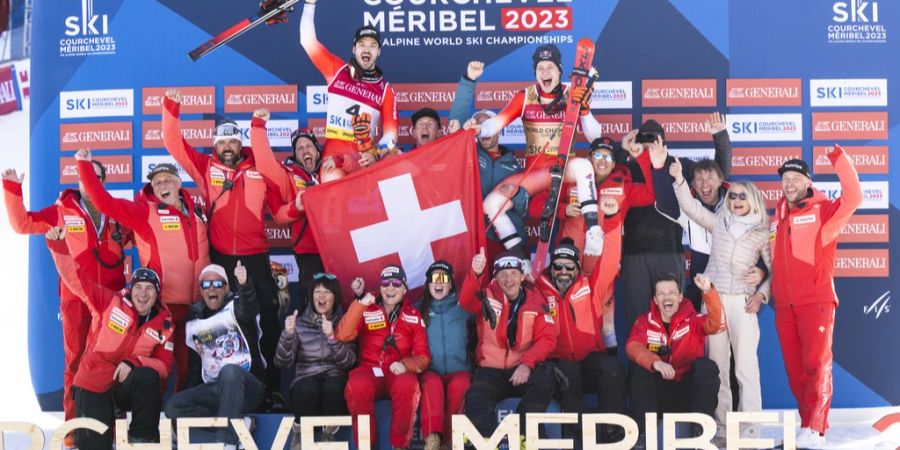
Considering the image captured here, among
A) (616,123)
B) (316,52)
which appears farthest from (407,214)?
(616,123)

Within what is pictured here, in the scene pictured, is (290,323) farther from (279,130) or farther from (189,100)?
(189,100)

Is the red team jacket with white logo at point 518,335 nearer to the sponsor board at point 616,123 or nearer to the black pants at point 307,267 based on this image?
the black pants at point 307,267

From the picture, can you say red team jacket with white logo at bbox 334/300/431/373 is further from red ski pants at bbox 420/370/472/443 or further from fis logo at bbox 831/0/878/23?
fis logo at bbox 831/0/878/23

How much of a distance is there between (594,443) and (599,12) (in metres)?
3.21

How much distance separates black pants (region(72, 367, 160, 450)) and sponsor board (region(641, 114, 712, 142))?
3762 mm

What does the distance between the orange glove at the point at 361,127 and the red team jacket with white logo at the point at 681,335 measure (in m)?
2.21

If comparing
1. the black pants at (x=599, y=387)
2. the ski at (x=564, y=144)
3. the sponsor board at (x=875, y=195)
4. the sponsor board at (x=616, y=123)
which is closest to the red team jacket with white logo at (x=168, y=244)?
the ski at (x=564, y=144)

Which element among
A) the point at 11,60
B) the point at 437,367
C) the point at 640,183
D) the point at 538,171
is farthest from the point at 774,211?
the point at 11,60

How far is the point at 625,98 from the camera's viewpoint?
735 cm

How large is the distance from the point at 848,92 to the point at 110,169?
17.2ft

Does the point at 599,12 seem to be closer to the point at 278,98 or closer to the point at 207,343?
the point at 278,98

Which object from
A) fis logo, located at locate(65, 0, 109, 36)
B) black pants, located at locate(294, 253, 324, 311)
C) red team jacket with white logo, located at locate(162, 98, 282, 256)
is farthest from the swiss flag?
fis logo, located at locate(65, 0, 109, 36)

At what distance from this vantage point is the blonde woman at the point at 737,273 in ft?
20.6

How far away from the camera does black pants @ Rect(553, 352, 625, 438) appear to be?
5.95 metres
